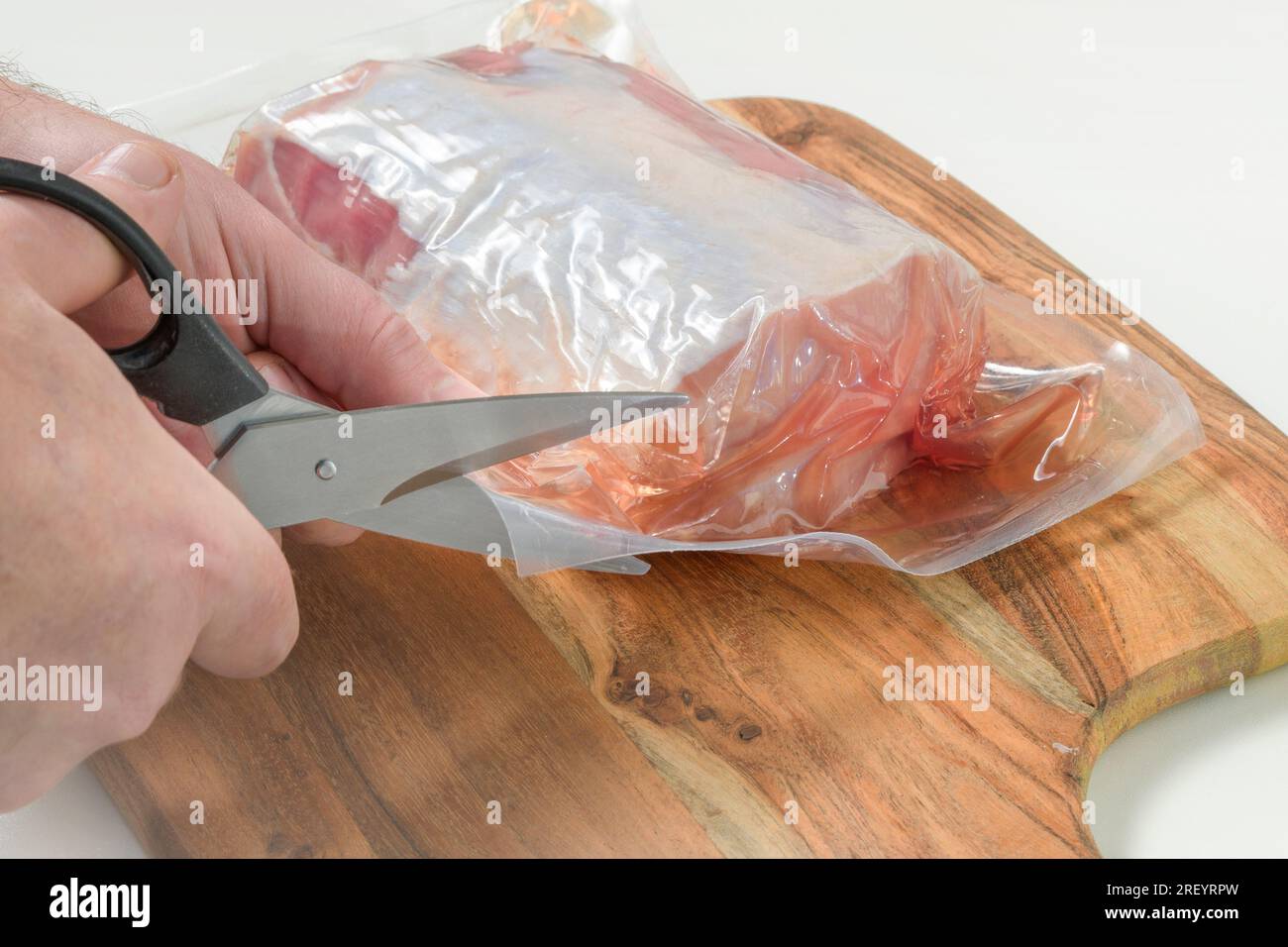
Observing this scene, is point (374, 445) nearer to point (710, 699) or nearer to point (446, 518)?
point (446, 518)

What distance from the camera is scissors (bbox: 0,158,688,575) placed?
94 cm

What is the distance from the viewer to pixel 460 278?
4.45 ft

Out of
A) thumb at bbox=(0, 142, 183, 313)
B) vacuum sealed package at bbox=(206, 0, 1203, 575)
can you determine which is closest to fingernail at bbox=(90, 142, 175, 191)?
thumb at bbox=(0, 142, 183, 313)

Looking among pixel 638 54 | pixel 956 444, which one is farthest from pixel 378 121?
pixel 956 444

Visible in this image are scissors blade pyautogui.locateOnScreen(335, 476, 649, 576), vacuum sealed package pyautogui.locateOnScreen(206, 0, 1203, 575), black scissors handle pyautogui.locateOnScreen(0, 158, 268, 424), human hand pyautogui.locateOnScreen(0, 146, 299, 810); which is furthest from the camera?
vacuum sealed package pyautogui.locateOnScreen(206, 0, 1203, 575)

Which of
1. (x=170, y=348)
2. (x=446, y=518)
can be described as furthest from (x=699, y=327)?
(x=170, y=348)

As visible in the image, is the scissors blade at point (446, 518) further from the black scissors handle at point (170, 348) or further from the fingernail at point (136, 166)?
the fingernail at point (136, 166)

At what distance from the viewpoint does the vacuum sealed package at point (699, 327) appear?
124 cm

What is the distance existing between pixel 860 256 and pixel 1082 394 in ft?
0.92

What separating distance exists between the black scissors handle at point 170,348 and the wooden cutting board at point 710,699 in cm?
30

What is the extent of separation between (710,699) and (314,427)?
396mm

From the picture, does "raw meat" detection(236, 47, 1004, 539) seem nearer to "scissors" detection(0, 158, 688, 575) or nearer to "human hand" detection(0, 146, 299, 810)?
"scissors" detection(0, 158, 688, 575)

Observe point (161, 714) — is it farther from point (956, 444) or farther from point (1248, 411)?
point (1248, 411)

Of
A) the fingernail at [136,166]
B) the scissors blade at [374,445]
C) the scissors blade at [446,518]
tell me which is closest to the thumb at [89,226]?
the fingernail at [136,166]
